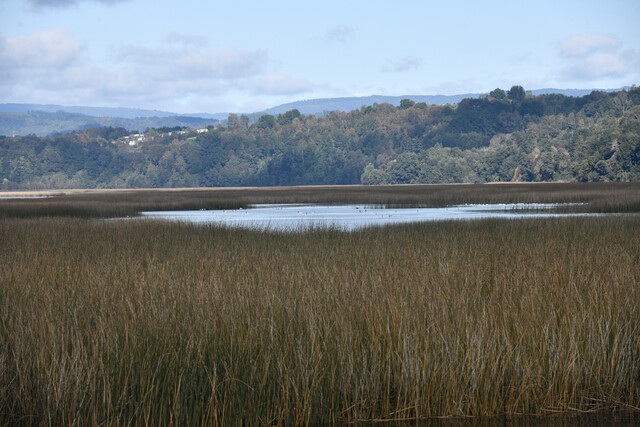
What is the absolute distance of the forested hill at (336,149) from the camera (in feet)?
331

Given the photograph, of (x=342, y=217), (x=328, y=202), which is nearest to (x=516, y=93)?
(x=328, y=202)

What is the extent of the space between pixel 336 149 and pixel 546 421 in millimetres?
113416

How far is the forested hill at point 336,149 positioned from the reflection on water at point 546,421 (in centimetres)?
9188

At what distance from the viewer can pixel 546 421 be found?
16.2ft

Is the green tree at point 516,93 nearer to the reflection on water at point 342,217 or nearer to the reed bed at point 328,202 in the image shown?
the reed bed at point 328,202

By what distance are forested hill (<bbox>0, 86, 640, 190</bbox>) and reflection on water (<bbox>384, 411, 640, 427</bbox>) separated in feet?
301

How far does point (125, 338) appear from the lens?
17.1 feet

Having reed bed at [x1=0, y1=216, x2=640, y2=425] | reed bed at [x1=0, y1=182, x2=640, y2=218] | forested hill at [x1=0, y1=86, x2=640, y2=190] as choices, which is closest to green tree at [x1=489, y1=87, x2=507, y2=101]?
forested hill at [x1=0, y1=86, x2=640, y2=190]

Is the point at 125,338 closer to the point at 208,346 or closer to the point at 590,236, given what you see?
the point at 208,346

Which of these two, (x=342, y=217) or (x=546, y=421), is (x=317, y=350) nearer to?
(x=546, y=421)

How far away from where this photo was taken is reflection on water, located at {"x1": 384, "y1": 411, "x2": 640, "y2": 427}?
486 centimetres

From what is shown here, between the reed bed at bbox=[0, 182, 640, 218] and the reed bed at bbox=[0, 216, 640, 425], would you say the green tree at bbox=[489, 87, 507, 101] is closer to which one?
the reed bed at bbox=[0, 182, 640, 218]

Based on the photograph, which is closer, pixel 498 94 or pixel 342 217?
pixel 342 217

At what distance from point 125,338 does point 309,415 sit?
158 cm
